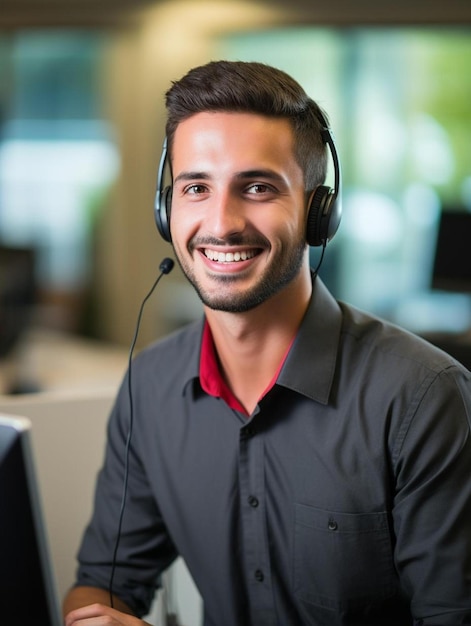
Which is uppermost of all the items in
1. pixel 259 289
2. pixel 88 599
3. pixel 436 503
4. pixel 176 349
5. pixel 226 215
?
pixel 226 215

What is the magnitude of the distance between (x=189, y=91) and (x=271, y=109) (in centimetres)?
13

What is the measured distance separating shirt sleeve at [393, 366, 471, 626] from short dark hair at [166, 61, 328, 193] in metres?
0.40

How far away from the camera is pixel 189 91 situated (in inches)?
51.0

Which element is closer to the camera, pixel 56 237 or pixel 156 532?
pixel 156 532

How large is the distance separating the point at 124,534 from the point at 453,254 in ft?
9.57

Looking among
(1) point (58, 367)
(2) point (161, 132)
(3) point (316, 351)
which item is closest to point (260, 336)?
(3) point (316, 351)

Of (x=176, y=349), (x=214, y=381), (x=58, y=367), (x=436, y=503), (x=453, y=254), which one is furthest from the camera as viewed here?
(x=453, y=254)

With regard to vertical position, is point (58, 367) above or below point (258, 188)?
below

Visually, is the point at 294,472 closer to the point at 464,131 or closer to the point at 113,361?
the point at 113,361

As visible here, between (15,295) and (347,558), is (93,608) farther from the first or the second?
(15,295)

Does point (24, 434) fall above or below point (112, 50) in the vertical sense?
below

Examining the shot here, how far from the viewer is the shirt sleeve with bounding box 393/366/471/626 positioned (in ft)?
3.79

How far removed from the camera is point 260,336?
1368 mm

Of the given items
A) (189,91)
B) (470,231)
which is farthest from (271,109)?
(470,231)
